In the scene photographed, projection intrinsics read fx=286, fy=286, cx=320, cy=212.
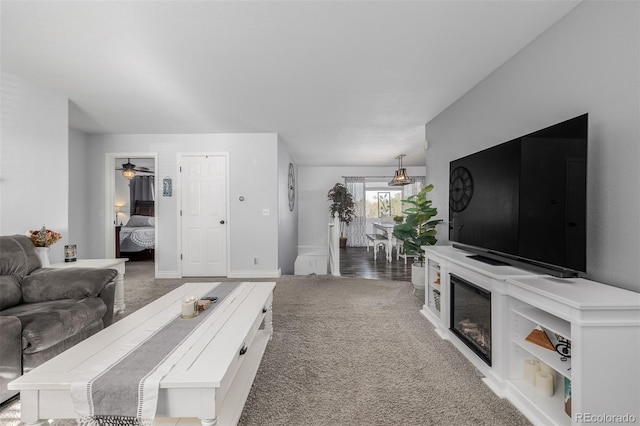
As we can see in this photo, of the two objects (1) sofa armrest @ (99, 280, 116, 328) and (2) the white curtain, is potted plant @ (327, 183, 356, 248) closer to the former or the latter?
(2) the white curtain

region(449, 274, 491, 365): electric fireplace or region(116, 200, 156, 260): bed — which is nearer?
region(449, 274, 491, 365): electric fireplace

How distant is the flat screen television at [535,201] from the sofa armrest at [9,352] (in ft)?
10.0

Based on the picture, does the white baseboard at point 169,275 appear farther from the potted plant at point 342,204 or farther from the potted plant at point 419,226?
the potted plant at point 342,204

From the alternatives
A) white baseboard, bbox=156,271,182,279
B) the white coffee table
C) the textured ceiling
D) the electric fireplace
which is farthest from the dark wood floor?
the white coffee table

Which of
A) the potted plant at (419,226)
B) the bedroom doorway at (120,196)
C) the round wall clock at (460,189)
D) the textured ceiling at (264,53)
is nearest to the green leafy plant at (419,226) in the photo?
the potted plant at (419,226)

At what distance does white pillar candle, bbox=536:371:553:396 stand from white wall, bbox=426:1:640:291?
0.62m

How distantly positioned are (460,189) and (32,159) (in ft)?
13.7

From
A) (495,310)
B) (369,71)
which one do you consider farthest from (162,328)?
(369,71)

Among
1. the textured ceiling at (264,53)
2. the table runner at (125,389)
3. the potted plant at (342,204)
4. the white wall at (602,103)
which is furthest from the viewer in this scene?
the potted plant at (342,204)

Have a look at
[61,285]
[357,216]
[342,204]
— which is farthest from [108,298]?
[357,216]

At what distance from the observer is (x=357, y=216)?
823cm

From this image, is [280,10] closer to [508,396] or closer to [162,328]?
[162,328]

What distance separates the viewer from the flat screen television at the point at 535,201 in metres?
A: 1.53

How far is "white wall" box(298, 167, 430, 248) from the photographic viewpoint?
816 cm
